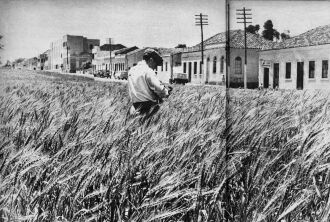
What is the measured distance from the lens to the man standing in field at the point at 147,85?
10.5 ft

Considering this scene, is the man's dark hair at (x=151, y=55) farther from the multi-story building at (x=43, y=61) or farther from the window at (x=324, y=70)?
the window at (x=324, y=70)

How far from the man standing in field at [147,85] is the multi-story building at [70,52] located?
1.78 ft

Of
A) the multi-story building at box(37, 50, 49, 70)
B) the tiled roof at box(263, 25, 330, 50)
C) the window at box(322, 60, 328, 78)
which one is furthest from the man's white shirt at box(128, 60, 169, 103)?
the window at box(322, 60, 328, 78)

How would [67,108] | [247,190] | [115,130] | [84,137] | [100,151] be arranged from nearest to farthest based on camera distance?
1. [247,190]
2. [100,151]
3. [84,137]
4. [115,130]
5. [67,108]

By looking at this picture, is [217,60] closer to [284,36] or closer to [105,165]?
[284,36]

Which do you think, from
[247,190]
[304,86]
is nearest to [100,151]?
[247,190]

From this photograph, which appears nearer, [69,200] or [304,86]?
[69,200]

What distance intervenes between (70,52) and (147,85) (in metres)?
0.87

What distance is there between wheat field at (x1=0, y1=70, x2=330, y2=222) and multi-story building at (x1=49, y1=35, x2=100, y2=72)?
253mm

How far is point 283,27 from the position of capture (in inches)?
125

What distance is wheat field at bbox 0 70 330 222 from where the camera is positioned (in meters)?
1.65

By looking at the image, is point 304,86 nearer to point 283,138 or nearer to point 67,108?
point 283,138

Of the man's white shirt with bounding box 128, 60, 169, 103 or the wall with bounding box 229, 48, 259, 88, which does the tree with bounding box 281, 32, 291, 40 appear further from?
the man's white shirt with bounding box 128, 60, 169, 103

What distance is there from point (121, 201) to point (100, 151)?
37cm
